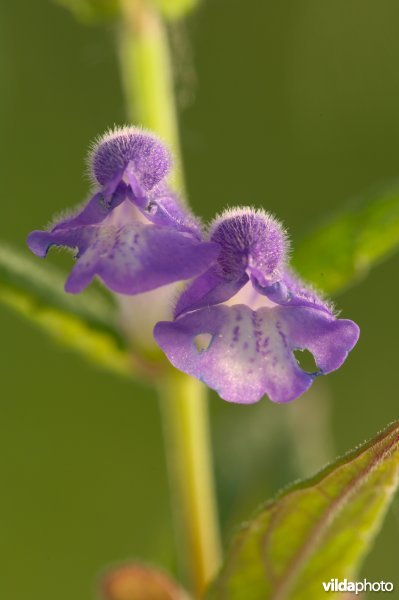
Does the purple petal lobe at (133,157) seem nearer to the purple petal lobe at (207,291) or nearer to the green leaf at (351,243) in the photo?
the purple petal lobe at (207,291)

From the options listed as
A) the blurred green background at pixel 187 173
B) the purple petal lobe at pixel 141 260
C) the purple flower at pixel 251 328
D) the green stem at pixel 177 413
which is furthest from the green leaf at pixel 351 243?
the blurred green background at pixel 187 173

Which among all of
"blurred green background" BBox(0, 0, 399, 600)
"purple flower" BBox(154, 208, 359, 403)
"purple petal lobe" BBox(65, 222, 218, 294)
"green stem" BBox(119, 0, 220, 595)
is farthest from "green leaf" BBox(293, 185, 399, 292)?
"blurred green background" BBox(0, 0, 399, 600)

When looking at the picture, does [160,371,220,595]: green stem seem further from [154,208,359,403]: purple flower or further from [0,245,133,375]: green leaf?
[154,208,359,403]: purple flower

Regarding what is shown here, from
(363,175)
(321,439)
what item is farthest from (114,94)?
(321,439)

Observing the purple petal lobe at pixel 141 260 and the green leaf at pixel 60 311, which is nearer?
the purple petal lobe at pixel 141 260

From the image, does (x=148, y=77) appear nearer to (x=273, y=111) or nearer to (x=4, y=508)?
(x=4, y=508)

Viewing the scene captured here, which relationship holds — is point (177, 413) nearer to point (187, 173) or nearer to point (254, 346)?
point (254, 346)

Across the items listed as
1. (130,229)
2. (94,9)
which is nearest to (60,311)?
(130,229)
